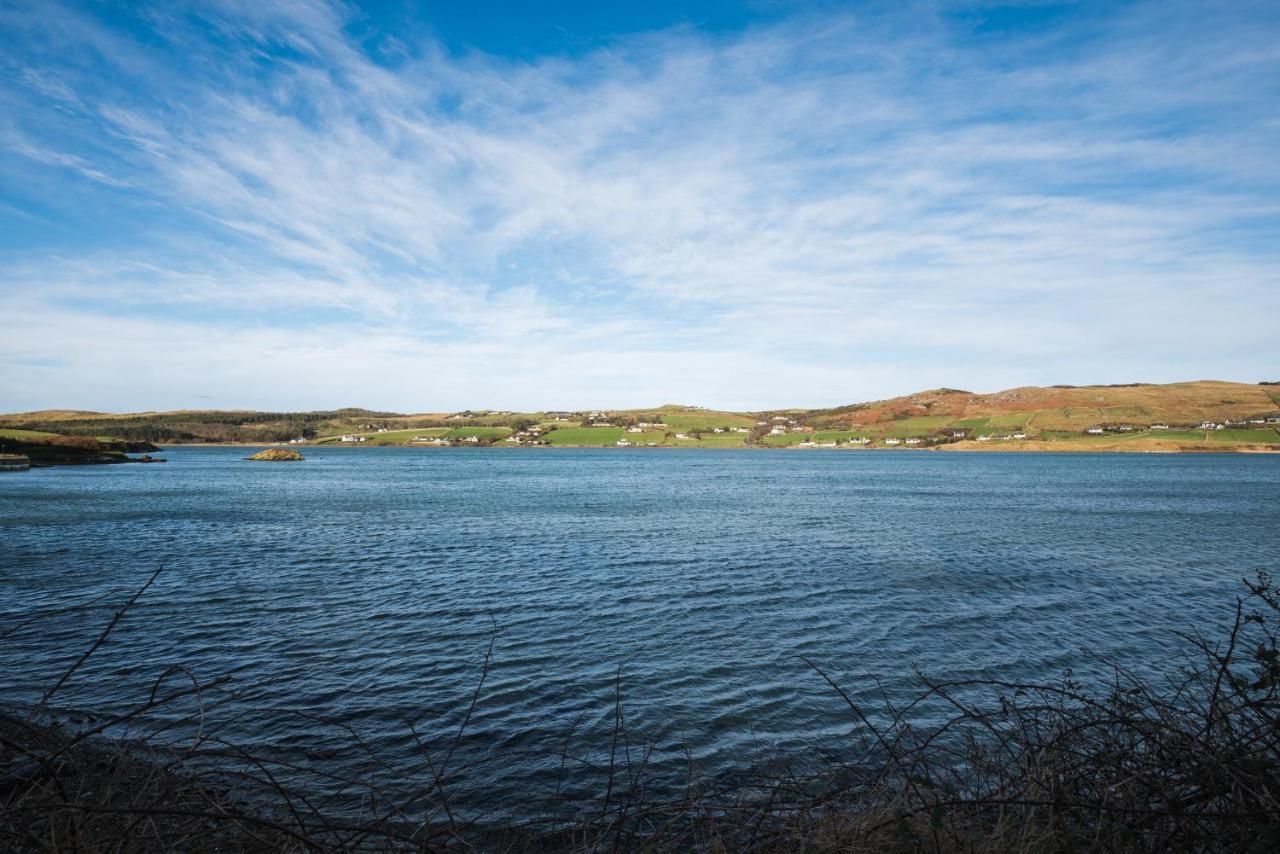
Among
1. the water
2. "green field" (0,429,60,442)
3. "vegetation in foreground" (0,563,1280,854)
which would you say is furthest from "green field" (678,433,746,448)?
"vegetation in foreground" (0,563,1280,854)

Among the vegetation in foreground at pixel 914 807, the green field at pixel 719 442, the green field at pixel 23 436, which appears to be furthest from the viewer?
the green field at pixel 719 442

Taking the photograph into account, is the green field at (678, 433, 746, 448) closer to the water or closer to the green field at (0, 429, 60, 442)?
the green field at (0, 429, 60, 442)

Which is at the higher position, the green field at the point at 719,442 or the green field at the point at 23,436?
the green field at the point at 23,436

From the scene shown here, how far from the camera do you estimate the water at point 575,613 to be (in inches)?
470

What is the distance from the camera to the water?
11945 mm

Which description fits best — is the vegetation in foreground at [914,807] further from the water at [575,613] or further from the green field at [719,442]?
the green field at [719,442]

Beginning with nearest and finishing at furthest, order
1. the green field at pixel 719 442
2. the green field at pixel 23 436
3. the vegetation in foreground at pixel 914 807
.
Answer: the vegetation in foreground at pixel 914 807 → the green field at pixel 23 436 → the green field at pixel 719 442

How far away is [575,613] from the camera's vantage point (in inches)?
762

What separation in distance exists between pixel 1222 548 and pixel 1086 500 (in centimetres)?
2835

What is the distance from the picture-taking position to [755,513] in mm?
46125

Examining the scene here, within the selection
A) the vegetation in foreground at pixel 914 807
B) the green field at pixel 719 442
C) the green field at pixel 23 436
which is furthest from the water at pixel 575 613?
the green field at pixel 719 442

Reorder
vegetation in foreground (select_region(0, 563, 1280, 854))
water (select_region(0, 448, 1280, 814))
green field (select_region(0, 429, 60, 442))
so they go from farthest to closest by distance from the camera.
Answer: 1. green field (select_region(0, 429, 60, 442))
2. water (select_region(0, 448, 1280, 814))
3. vegetation in foreground (select_region(0, 563, 1280, 854))

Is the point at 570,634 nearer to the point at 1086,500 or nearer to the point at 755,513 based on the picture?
the point at 755,513

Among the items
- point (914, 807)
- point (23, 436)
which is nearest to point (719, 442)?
point (23, 436)
